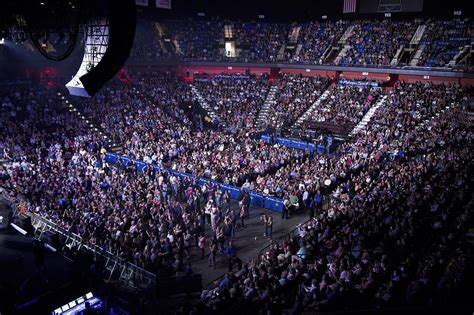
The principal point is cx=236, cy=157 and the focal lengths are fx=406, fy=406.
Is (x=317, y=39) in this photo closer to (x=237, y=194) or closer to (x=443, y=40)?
(x=443, y=40)

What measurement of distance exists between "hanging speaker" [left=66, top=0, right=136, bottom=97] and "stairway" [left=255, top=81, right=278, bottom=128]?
25.1 meters

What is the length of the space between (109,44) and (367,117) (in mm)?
25869

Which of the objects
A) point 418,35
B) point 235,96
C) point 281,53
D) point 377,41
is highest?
point 418,35

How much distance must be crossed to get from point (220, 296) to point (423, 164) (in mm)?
12252

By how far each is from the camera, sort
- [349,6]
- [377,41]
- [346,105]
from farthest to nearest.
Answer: [349,6] < [377,41] < [346,105]

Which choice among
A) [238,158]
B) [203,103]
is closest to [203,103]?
[203,103]

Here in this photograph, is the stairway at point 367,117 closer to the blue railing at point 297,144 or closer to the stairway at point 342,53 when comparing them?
the blue railing at point 297,144

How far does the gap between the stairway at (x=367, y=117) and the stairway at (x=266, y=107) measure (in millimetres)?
7403

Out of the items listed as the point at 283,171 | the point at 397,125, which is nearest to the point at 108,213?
the point at 283,171

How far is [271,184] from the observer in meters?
19.6

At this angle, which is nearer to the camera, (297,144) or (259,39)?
(297,144)

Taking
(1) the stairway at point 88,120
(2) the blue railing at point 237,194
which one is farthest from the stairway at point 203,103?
(2) the blue railing at point 237,194

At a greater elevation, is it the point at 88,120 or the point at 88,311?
the point at 88,120

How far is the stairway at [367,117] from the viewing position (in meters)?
29.2
